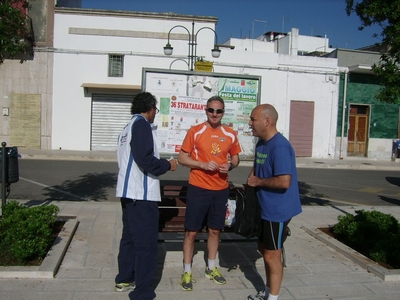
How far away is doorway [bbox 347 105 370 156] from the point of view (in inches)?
945

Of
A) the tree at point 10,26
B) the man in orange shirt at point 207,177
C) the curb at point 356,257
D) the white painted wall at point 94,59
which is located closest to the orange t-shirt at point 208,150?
the man in orange shirt at point 207,177

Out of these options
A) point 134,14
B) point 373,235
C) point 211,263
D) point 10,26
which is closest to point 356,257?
point 373,235

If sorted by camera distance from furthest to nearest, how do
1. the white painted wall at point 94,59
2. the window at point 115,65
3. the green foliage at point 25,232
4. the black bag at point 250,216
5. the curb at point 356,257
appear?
1. the window at point 115,65
2. the white painted wall at point 94,59
3. the curb at point 356,257
4. the green foliage at point 25,232
5. the black bag at point 250,216

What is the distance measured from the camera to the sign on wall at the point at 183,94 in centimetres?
620

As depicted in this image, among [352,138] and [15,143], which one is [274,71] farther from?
[15,143]

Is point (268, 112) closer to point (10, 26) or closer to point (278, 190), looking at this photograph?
point (278, 190)

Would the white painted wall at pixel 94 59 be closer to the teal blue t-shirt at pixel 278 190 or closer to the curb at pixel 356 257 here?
the curb at pixel 356 257

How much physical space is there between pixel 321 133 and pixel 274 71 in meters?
4.21

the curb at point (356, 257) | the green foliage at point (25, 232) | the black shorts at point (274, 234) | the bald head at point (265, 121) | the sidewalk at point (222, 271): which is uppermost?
the bald head at point (265, 121)

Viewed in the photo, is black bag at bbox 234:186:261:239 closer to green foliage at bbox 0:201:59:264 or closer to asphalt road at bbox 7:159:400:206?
green foliage at bbox 0:201:59:264

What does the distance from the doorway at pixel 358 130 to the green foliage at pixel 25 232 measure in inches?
828

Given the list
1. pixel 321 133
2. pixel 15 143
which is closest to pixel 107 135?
pixel 15 143

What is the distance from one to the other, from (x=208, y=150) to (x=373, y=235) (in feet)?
9.77

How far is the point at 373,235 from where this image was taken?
6020 millimetres
